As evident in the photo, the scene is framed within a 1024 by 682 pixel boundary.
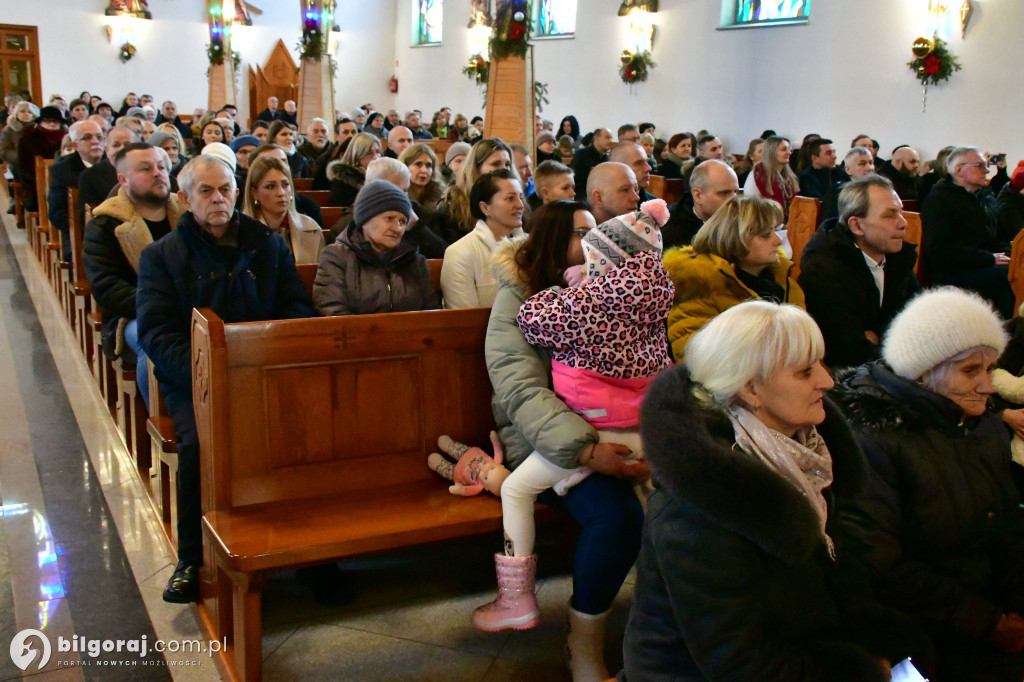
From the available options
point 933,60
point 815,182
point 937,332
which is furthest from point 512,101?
point 937,332

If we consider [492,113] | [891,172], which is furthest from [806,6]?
[492,113]

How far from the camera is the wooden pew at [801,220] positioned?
21.2 feet

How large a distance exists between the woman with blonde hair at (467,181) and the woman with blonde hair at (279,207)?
2.13 ft

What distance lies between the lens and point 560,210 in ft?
8.89

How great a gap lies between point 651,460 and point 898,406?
Answer: 2.62 ft

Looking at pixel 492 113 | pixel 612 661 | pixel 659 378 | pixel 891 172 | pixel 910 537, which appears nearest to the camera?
pixel 659 378

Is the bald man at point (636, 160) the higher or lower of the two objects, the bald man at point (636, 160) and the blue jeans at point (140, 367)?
the higher

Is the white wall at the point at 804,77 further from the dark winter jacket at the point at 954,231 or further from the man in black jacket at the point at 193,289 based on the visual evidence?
the man in black jacket at the point at 193,289

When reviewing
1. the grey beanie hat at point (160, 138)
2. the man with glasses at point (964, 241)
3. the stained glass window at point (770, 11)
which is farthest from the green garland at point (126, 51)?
the man with glasses at point (964, 241)

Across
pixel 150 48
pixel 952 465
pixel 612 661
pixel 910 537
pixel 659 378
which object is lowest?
pixel 612 661

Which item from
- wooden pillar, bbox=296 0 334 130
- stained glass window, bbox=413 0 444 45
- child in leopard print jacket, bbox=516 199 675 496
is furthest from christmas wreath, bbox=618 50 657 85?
child in leopard print jacket, bbox=516 199 675 496

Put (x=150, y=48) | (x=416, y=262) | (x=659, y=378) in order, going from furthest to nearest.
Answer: (x=150, y=48) → (x=416, y=262) → (x=659, y=378)

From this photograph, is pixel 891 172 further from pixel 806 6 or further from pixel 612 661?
pixel 612 661

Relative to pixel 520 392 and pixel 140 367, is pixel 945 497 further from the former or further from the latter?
pixel 140 367
